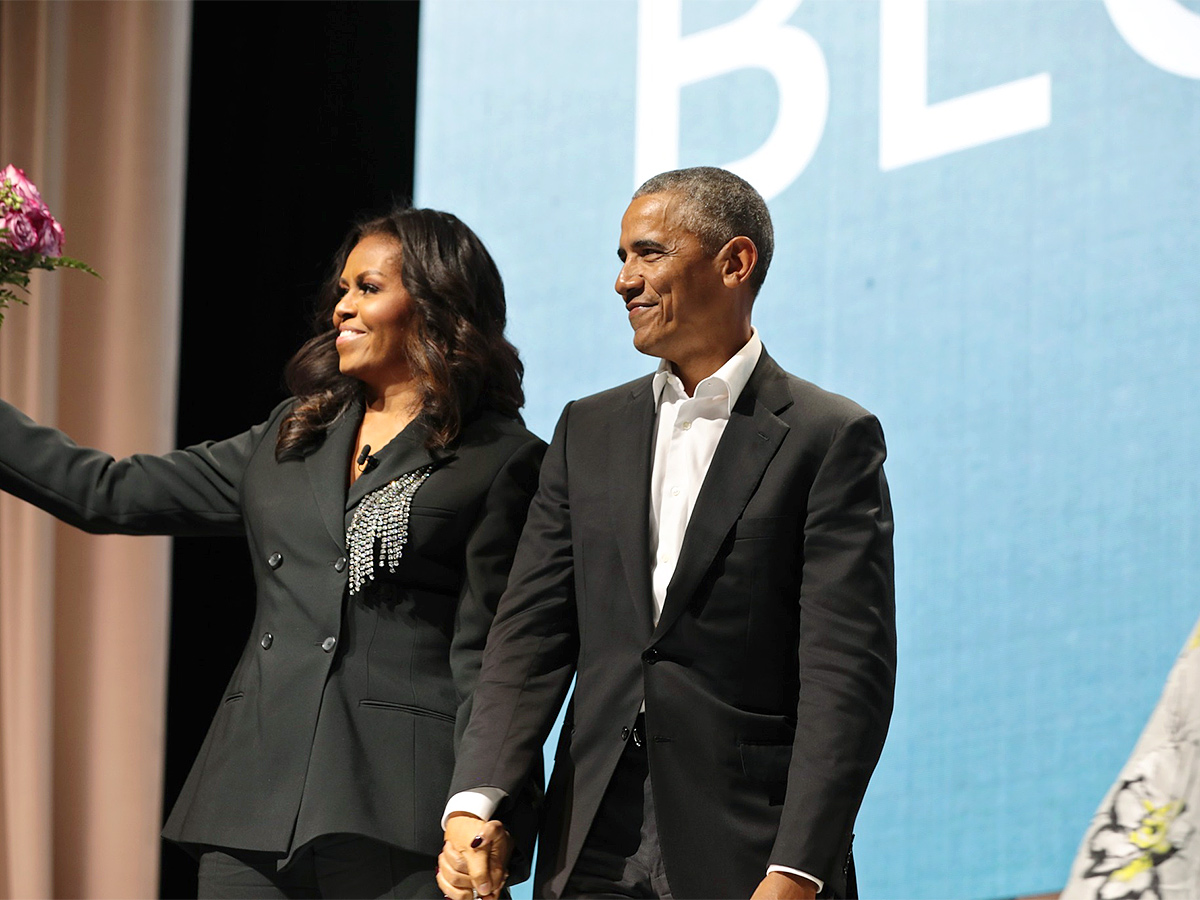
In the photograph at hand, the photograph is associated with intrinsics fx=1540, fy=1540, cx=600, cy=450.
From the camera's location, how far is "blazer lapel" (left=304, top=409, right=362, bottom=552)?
252 cm

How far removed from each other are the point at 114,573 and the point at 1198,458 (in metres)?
2.82

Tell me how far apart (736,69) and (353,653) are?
5.55 feet

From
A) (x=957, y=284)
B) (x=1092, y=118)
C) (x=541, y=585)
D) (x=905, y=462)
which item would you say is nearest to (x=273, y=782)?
(x=541, y=585)

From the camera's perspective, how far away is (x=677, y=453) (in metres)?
2.23

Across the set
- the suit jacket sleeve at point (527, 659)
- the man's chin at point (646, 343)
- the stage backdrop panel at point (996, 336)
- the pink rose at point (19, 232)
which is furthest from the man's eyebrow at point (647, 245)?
the pink rose at point (19, 232)

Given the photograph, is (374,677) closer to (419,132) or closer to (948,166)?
(948,166)

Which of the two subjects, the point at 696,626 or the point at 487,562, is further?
the point at 487,562

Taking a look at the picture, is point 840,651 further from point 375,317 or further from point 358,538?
point 375,317

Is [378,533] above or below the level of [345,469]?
below

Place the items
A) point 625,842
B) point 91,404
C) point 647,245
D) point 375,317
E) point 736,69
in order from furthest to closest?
point 91,404 < point 736,69 < point 375,317 < point 647,245 < point 625,842

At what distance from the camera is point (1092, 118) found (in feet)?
9.36

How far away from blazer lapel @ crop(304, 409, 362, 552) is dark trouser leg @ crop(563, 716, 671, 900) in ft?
2.18

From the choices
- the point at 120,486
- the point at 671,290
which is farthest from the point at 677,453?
the point at 120,486

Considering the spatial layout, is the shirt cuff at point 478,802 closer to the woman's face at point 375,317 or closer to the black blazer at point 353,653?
the black blazer at point 353,653
